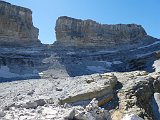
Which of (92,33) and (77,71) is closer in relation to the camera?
(77,71)

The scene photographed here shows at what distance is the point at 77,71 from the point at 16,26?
38.2ft

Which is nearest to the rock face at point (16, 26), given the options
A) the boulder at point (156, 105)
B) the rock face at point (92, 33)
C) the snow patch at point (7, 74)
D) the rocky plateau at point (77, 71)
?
the rocky plateau at point (77, 71)

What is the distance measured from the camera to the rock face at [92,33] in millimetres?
44875

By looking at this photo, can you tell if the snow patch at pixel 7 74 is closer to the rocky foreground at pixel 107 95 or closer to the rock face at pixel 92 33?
the rocky foreground at pixel 107 95

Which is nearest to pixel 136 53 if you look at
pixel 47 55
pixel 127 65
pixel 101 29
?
pixel 127 65

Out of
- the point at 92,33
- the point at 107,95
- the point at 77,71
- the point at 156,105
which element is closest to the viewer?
the point at 107,95

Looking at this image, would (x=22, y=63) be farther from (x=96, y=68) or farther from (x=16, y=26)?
(x=16, y=26)

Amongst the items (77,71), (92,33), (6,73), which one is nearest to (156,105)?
(6,73)

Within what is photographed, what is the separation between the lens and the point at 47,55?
36656 millimetres

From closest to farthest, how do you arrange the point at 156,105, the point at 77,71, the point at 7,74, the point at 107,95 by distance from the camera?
the point at 107,95
the point at 156,105
the point at 7,74
the point at 77,71

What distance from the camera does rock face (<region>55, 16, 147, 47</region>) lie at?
44.9 metres

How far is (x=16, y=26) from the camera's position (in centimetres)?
4138

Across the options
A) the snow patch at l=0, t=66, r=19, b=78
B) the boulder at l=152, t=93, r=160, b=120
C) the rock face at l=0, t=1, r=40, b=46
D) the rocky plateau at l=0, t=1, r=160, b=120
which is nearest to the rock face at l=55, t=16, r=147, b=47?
the rocky plateau at l=0, t=1, r=160, b=120

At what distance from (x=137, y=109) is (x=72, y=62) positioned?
20.1 meters
